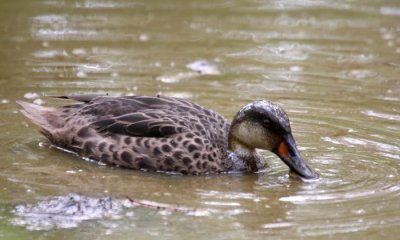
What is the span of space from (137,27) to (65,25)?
0.97m

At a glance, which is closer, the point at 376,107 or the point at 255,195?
the point at 255,195

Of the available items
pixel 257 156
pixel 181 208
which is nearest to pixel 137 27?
pixel 257 156

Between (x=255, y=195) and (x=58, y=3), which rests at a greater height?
(x=58, y=3)

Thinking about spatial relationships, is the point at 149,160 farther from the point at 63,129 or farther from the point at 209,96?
the point at 209,96

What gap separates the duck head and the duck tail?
5.50 ft

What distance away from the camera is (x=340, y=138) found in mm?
9422

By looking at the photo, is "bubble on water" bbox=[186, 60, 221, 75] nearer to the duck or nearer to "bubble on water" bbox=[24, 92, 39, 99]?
"bubble on water" bbox=[24, 92, 39, 99]

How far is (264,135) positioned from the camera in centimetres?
850

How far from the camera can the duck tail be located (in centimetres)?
909

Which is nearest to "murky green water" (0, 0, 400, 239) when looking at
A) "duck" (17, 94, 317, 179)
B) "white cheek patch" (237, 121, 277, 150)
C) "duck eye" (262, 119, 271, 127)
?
"duck" (17, 94, 317, 179)

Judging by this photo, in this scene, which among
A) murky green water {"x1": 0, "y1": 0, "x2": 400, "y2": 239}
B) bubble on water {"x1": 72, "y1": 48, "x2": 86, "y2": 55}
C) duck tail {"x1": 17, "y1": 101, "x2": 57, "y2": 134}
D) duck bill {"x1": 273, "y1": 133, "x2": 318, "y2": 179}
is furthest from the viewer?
bubble on water {"x1": 72, "y1": 48, "x2": 86, "y2": 55}

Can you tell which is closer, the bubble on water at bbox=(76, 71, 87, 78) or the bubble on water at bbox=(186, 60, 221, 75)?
the bubble on water at bbox=(76, 71, 87, 78)

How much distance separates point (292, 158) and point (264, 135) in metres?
0.32

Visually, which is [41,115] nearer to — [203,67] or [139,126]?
[139,126]
